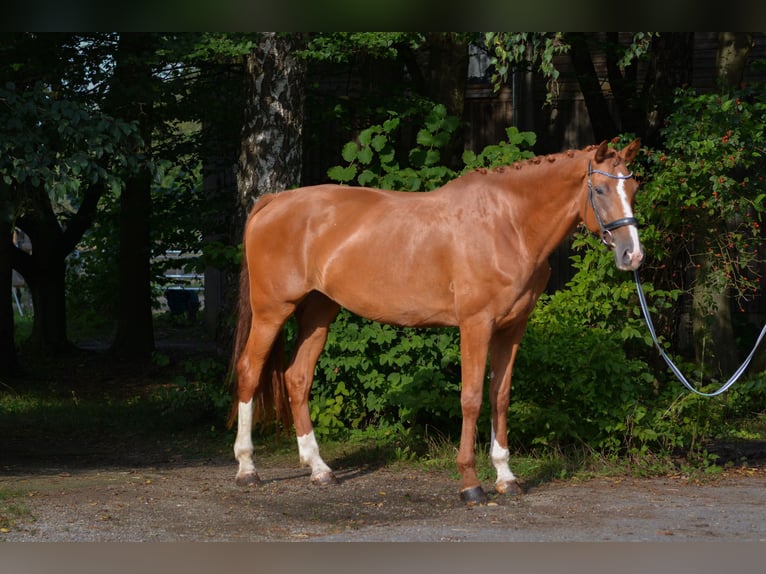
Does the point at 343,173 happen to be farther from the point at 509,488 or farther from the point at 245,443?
the point at 509,488

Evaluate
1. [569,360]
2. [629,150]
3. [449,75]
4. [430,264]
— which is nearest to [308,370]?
[430,264]

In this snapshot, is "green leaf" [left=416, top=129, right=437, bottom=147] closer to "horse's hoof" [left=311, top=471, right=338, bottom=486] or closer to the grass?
"horse's hoof" [left=311, top=471, right=338, bottom=486]

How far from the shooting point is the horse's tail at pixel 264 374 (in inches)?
300

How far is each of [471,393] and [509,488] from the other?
28.3 inches

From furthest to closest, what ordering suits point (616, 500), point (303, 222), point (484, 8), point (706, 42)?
point (706, 42)
point (303, 222)
point (616, 500)
point (484, 8)

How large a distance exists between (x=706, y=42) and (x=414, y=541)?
11.2 m

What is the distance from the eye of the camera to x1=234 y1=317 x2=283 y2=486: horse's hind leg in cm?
737

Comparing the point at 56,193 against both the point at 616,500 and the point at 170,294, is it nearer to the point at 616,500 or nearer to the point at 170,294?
the point at 616,500

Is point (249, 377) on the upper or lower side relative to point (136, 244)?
lower

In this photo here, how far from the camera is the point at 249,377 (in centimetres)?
746

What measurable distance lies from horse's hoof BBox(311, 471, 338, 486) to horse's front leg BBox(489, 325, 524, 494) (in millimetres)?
1192

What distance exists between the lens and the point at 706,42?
14.5 m

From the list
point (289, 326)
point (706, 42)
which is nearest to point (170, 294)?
point (706, 42)

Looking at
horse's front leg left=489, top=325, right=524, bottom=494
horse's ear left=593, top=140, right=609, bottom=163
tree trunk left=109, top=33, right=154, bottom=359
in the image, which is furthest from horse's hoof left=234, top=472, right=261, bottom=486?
tree trunk left=109, top=33, right=154, bottom=359
